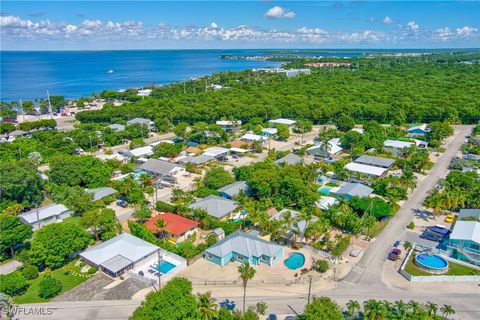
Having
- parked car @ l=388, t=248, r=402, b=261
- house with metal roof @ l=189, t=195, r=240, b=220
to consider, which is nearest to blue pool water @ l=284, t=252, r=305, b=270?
parked car @ l=388, t=248, r=402, b=261

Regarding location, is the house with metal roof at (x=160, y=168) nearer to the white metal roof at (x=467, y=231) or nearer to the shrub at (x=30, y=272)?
the shrub at (x=30, y=272)

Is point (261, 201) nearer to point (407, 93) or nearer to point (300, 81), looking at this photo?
point (407, 93)

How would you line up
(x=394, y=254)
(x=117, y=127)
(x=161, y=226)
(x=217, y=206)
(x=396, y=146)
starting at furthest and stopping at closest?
(x=117, y=127)
(x=396, y=146)
(x=217, y=206)
(x=161, y=226)
(x=394, y=254)

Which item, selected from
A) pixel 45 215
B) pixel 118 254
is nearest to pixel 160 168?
pixel 45 215

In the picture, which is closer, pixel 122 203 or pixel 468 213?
pixel 468 213

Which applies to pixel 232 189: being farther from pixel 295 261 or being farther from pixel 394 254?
pixel 394 254

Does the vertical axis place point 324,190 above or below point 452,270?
above

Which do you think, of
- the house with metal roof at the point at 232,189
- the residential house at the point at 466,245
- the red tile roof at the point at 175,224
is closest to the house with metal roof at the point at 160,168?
the house with metal roof at the point at 232,189
